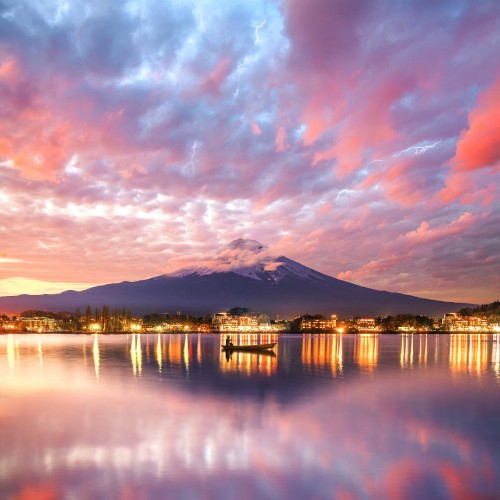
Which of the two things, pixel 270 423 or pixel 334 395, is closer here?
pixel 270 423

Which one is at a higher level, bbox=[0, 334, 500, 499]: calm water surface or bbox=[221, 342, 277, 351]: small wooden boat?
bbox=[0, 334, 500, 499]: calm water surface

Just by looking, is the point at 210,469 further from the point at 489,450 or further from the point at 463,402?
the point at 463,402

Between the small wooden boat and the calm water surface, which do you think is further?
the small wooden boat

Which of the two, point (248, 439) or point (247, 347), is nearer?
point (248, 439)

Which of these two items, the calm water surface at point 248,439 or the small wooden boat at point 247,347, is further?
the small wooden boat at point 247,347

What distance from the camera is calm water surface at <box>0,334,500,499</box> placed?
13305mm

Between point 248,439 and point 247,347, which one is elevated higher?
point 248,439

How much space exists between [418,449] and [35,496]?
41.8 ft

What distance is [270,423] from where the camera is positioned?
21.5 meters

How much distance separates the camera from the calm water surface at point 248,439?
43.7ft

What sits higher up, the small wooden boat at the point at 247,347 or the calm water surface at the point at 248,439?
the calm water surface at the point at 248,439

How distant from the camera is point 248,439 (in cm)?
1842

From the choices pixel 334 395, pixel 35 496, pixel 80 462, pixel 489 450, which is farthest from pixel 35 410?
pixel 489 450

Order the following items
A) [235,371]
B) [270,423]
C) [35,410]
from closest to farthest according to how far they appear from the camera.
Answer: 1. [270,423]
2. [35,410]
3. [235,371]
